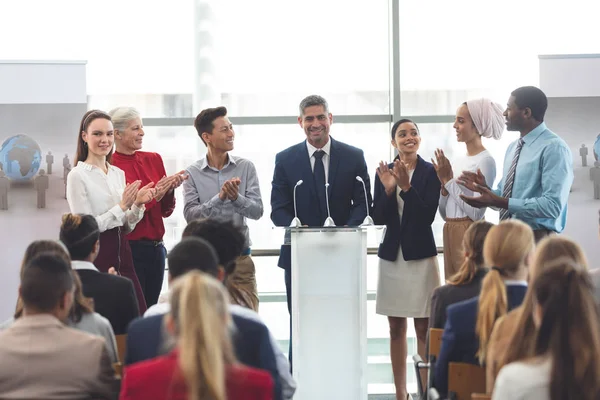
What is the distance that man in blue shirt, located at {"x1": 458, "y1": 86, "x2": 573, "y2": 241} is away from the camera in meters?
5.21

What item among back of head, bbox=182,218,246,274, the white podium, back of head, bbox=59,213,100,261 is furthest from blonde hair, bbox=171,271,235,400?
the white podium

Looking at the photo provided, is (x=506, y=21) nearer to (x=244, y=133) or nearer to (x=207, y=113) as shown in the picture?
(x=244, y=133)

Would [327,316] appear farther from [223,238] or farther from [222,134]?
[222,134]

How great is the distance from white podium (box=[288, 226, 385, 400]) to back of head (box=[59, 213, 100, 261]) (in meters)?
1.18

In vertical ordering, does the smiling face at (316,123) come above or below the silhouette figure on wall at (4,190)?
above

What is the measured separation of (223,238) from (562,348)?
1535 mm

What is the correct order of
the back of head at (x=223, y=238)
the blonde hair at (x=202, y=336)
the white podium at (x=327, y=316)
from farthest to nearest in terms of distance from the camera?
the white podium at (x=327, y=316) < the back of head at (x=223, y=238) < the blonde hair at (x=202, y=336)

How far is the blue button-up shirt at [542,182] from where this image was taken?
17.0 feet

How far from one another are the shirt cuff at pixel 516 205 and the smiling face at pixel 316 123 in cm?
127

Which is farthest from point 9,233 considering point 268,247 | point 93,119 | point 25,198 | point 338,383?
point 338,383

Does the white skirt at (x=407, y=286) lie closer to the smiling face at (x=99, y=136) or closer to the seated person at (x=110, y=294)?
the smiling face at (x=99, y=136)

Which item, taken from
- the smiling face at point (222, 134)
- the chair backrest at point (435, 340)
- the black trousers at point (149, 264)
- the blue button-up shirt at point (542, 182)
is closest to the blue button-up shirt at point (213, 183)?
the smiling face at point (222, 134)

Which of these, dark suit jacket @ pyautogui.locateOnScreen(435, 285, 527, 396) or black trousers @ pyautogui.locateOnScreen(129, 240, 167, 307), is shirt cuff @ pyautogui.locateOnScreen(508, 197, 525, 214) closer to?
dark suit jacket @ pyautogui.locateOnScreen(435, 285, 527, 396)

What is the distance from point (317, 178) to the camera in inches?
215
